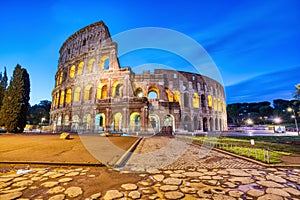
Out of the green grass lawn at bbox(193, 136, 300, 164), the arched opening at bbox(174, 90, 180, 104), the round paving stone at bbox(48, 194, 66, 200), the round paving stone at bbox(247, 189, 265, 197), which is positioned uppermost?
the arched opening at bbox(174, 90, 180, 104)

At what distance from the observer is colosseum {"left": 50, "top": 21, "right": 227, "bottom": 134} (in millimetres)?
20953

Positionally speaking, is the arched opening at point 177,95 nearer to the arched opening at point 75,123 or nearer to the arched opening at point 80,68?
the arched opening at point 75,123

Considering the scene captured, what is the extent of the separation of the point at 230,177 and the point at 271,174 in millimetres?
1152

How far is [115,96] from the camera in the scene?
27.4m

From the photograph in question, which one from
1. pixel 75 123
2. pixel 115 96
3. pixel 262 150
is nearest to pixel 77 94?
pixel 75 123

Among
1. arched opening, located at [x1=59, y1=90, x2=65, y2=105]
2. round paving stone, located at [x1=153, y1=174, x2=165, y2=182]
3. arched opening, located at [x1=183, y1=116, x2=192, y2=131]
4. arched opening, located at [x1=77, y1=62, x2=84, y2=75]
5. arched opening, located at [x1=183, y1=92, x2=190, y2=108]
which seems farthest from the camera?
arched opening, located at [x1=183, y1=92, x2=190, y2=108]

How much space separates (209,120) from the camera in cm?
3306

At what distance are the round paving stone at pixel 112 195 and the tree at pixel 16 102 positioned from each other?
76.8ft

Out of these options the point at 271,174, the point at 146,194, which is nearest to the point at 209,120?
the point at 271,174

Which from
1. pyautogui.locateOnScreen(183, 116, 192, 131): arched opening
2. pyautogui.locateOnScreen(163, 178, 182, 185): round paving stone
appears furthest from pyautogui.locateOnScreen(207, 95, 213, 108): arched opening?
pyautogui.locateOnScreen(163, 178, 182, 185): round paving stone

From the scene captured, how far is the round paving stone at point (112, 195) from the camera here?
2.25 metres

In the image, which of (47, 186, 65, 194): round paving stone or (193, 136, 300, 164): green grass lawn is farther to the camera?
(193, 136, 300, 164): green grass lawn

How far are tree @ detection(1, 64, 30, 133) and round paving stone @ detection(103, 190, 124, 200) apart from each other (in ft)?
76.8

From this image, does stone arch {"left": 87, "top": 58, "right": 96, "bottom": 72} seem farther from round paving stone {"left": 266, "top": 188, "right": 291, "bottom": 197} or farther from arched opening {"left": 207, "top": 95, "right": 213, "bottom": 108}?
round paving stone {"left": 266, "top": 188, "right": 291, "bottom": 197}
